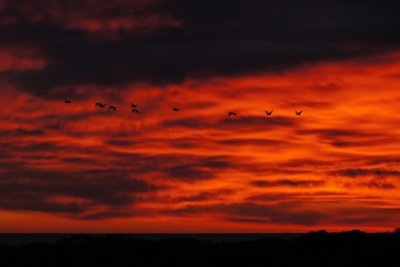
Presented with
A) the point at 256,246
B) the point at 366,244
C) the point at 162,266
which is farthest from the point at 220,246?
the point at 366,244

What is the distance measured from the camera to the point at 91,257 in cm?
2505

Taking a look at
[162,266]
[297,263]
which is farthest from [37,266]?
[297,263]

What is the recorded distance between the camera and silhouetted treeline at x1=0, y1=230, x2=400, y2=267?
81.2ft

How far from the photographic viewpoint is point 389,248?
86.1 ft

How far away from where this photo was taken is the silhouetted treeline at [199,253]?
24.8 metres

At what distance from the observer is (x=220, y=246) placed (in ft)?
87.6

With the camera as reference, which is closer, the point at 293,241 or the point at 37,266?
the point at 37,266

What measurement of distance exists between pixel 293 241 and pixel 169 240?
4.42 m

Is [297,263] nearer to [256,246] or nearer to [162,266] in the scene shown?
[256,246]

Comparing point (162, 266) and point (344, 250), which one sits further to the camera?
point (344, 250)

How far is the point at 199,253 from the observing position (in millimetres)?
25438

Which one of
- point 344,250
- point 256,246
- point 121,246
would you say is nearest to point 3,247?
point 121,246

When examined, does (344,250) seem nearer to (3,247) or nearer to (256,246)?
(256,246)

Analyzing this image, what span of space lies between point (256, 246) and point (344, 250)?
2.94 metres
